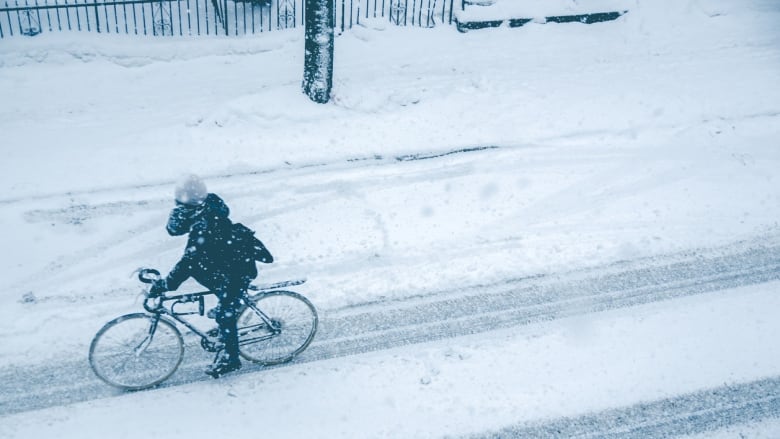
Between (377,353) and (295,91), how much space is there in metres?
5.26

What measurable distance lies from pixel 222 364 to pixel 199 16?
8505 mm

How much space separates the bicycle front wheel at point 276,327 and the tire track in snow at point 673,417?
1.95 metres

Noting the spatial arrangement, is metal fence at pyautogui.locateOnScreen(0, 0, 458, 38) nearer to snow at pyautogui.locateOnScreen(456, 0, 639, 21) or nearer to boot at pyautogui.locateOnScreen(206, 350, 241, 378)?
snow at pyautogui.locateOnScreen(456, 0, 639, 21)

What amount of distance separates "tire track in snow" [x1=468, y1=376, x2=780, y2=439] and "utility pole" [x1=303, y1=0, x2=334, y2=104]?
20.1 feet

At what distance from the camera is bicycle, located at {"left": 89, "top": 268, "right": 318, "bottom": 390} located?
586 centimetres

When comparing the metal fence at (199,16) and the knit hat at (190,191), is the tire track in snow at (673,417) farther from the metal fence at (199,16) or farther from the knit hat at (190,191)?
the metal fence at (199,16)

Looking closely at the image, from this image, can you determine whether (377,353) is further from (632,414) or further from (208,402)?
(632,414)

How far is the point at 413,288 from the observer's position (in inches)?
288

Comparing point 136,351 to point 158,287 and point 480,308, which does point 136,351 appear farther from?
point 480,308

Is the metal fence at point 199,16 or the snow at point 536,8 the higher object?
the snow at point 536,8

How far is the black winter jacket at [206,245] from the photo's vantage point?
543 cm

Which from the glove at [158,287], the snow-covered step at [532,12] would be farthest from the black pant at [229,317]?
the snow-covered step at [532,12]

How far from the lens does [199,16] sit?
12.3m

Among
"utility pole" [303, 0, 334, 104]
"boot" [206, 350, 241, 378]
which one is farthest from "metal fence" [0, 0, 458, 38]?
"boot" [206, 350, 241, 378]
